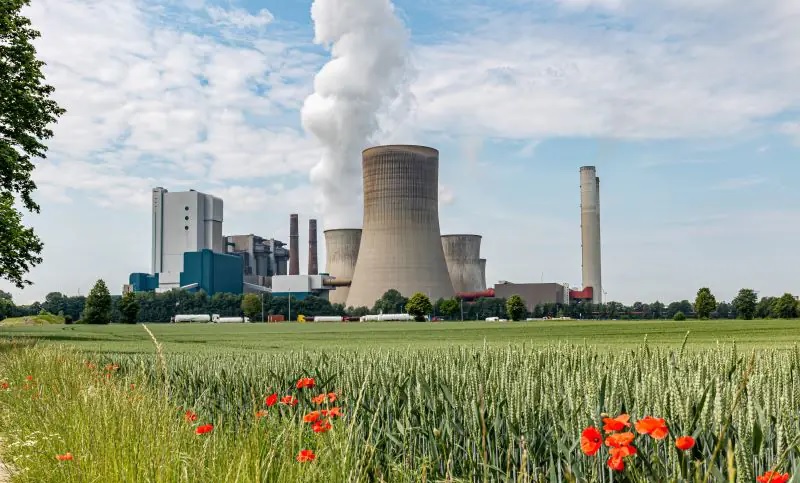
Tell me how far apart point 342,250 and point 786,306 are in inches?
1502

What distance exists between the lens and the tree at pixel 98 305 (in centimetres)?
6016

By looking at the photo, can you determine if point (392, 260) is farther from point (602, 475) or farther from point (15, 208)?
point (602, 475)

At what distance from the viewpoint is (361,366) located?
5.60 meters

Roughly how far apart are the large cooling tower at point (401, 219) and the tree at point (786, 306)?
28337mm

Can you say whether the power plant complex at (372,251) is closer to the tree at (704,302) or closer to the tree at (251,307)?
the tree at (251,307)

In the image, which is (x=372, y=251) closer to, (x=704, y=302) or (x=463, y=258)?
(x=463, y=258)

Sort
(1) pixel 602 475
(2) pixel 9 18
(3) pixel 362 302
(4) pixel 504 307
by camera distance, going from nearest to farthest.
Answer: (1) pixel 602 475, (2) pixel 9 18, (3) pixel 362 302, (4) pixel 504 307

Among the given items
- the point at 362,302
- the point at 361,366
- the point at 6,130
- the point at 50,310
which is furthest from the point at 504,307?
the point at 361,366

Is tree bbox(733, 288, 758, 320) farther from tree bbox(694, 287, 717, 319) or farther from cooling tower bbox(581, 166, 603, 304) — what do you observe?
cooling tower bbox(581, 166, 603, 304)

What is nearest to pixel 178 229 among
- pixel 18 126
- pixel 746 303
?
pixel 746 303

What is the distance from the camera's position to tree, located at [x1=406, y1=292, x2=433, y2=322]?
58.2 metres

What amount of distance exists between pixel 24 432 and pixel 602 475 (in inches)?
177

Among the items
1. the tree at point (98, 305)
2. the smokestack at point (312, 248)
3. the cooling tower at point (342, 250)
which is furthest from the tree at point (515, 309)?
the tree at point (98, 305)

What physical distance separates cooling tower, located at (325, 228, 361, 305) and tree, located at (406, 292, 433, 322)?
10481 millimetres
